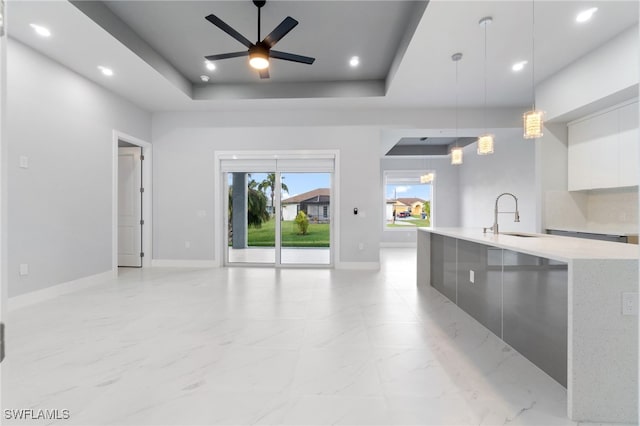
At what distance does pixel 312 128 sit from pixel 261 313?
12.4 ft

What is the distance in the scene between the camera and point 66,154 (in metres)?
3.91

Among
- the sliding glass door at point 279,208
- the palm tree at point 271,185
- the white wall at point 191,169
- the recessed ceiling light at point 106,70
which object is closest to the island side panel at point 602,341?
the sliding glass door at point 279,208

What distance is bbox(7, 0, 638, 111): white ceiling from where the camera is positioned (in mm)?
2938

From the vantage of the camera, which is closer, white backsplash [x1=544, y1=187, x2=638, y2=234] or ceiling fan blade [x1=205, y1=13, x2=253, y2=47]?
ceiling fan blade [x1=205, y1=13, x2=253, y2=47]

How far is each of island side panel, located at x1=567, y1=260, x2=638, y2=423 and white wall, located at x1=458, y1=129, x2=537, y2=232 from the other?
4.50m

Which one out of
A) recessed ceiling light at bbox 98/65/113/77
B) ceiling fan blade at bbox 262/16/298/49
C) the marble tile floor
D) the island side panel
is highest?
recessed ceiling light at bbox 98/65/113/77

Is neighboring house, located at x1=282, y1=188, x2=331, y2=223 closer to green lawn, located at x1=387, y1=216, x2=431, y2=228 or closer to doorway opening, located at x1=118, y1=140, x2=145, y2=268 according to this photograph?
doorway opening, located at x1=118, y1=140, x2=145, y2=268

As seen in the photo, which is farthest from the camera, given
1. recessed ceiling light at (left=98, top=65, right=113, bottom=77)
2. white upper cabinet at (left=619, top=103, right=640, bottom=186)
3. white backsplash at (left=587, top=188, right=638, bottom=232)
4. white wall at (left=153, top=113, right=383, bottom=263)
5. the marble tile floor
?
white wall at (left=153, top=113, right=383, bottom=263)

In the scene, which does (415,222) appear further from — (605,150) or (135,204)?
(135,204)

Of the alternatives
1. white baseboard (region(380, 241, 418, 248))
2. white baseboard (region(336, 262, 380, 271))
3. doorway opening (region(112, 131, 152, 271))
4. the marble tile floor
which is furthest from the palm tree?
white baseboard (region(380, 241, 418, 248))

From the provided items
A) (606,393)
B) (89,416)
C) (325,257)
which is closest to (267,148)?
(325,257)

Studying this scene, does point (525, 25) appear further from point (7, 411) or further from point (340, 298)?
point (7, 411)

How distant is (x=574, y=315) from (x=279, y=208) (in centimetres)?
491

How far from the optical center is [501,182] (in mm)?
6773
